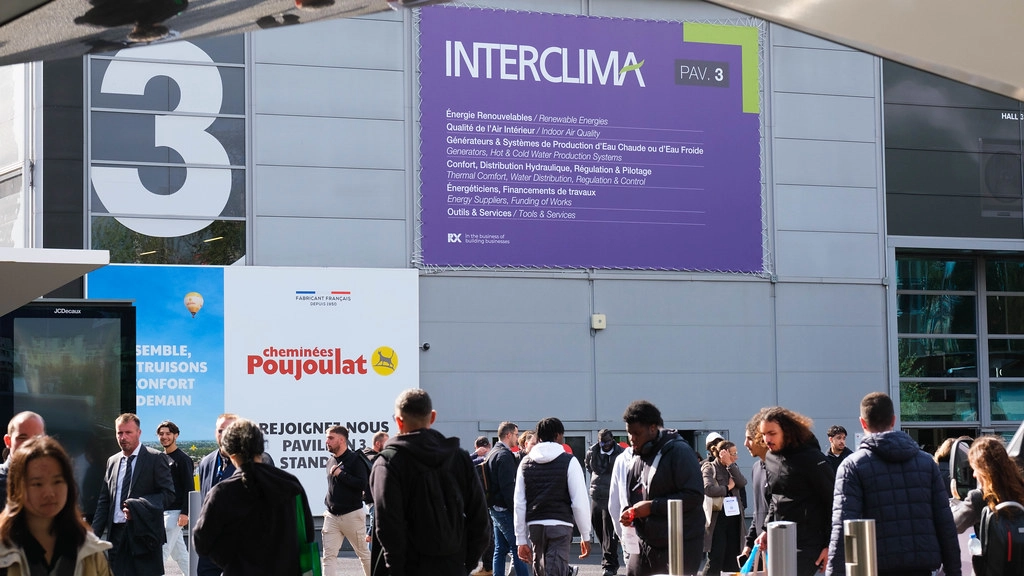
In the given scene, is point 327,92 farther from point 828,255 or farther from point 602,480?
point 828,255

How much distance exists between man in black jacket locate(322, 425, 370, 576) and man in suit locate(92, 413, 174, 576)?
2389mm

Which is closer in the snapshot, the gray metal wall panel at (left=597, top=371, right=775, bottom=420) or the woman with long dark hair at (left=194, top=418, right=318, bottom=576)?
the woman with long dark hair at (left=194, top=418, right=318, bottom=576)

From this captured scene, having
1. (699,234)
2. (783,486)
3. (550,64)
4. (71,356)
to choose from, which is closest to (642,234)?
(699,234)

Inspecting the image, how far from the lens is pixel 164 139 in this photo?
20.0 metres

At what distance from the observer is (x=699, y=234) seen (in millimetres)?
21984

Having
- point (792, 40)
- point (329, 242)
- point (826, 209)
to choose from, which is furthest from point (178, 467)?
point (792, 40)

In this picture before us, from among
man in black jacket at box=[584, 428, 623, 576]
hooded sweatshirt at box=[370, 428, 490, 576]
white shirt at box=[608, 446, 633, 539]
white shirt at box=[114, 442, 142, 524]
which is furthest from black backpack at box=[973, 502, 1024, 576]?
man in black jacket at box=[584, 428, 623, 576]

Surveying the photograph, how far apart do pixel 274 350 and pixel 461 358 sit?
3126 millimetres

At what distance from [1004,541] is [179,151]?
1641 cm

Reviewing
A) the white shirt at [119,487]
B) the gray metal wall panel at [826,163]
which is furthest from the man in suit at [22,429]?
the gray metal wall panel at [826,163]

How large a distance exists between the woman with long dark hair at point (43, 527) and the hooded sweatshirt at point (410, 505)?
1.75 m

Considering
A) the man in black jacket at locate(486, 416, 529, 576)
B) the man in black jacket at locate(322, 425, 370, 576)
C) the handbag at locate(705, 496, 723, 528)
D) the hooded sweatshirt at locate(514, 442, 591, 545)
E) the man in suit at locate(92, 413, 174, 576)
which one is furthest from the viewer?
the handbag at locate(705, 496, 723, 528)

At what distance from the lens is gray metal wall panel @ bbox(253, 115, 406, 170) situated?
2052 cm

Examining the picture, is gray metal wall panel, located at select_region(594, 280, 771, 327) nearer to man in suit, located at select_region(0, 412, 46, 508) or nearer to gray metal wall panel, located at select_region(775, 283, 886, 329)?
gray metal wall panel, located at select_region(775, 283, 886, 329)
